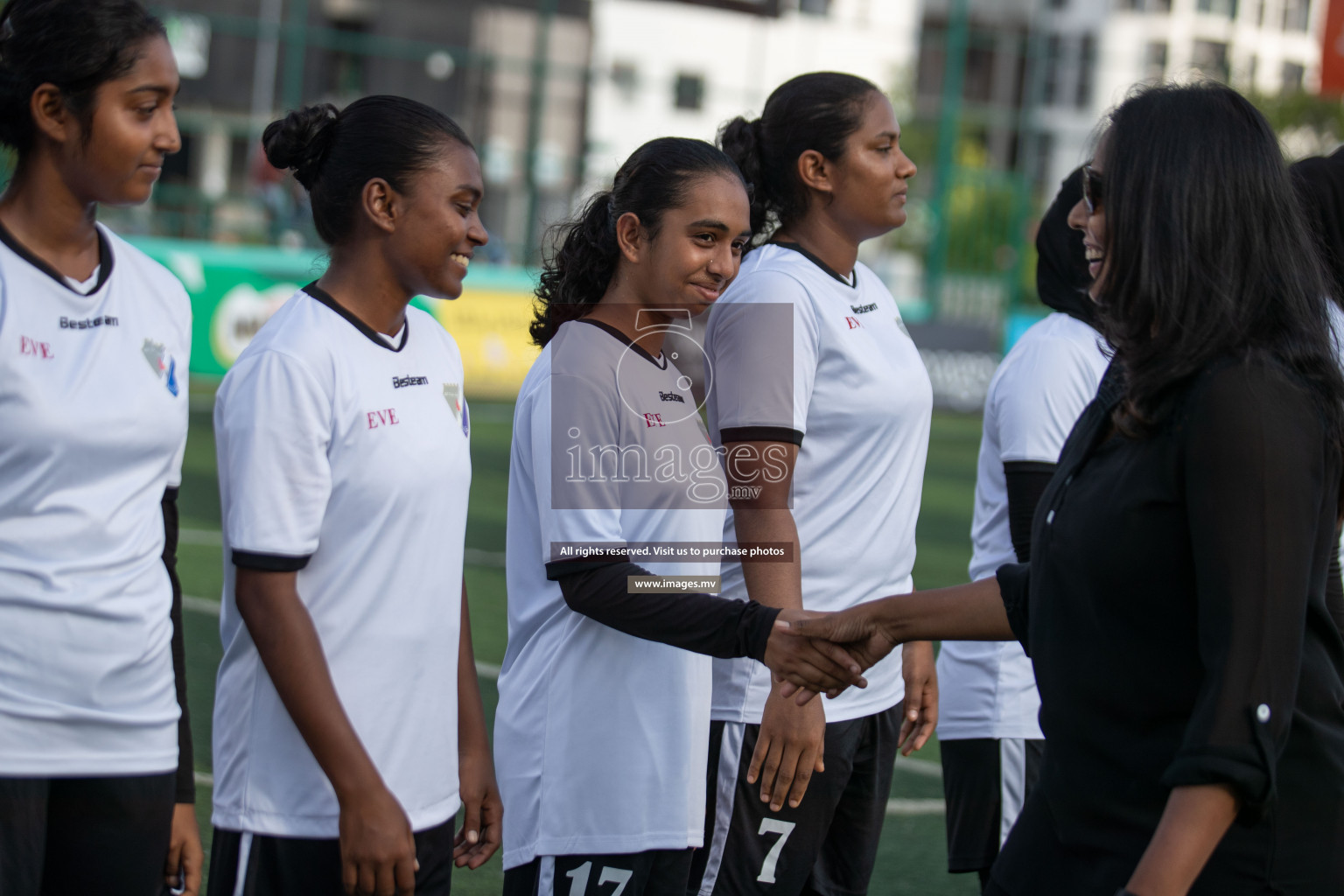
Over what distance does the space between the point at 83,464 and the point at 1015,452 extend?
2283 millimetres

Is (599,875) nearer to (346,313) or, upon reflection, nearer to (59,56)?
(346,313)

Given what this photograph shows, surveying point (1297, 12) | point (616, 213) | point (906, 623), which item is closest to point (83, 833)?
point (906, 623)

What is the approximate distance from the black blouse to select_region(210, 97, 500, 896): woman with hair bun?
1.04m

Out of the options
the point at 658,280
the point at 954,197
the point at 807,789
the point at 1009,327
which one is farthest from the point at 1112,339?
the point at 954,197

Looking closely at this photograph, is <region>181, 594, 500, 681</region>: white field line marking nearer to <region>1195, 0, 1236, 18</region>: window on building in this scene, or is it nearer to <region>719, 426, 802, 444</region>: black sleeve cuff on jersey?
<region>719, 426, 802, 444</region>: black sleeve cuff on jersey

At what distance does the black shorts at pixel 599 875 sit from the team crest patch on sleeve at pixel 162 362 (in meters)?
1.13

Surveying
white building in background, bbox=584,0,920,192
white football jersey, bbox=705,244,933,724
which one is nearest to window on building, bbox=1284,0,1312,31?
white building in background, bbox=584,0,920,192

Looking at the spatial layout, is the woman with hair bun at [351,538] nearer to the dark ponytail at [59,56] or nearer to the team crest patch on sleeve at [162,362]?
the team crest patch on sleeve at [162,362]

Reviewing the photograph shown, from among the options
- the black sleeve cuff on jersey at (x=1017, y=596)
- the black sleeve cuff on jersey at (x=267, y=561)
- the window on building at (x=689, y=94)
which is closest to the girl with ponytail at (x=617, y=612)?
the black sleeve cuff on jersey at (x=1017, y=596)

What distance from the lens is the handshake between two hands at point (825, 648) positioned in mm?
2852

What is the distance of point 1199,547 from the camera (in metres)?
2.00

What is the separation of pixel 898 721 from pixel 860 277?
1083 millimetres

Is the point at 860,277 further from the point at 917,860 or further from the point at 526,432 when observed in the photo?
the point at 917,860

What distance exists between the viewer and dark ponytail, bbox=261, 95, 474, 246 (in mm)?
2738
